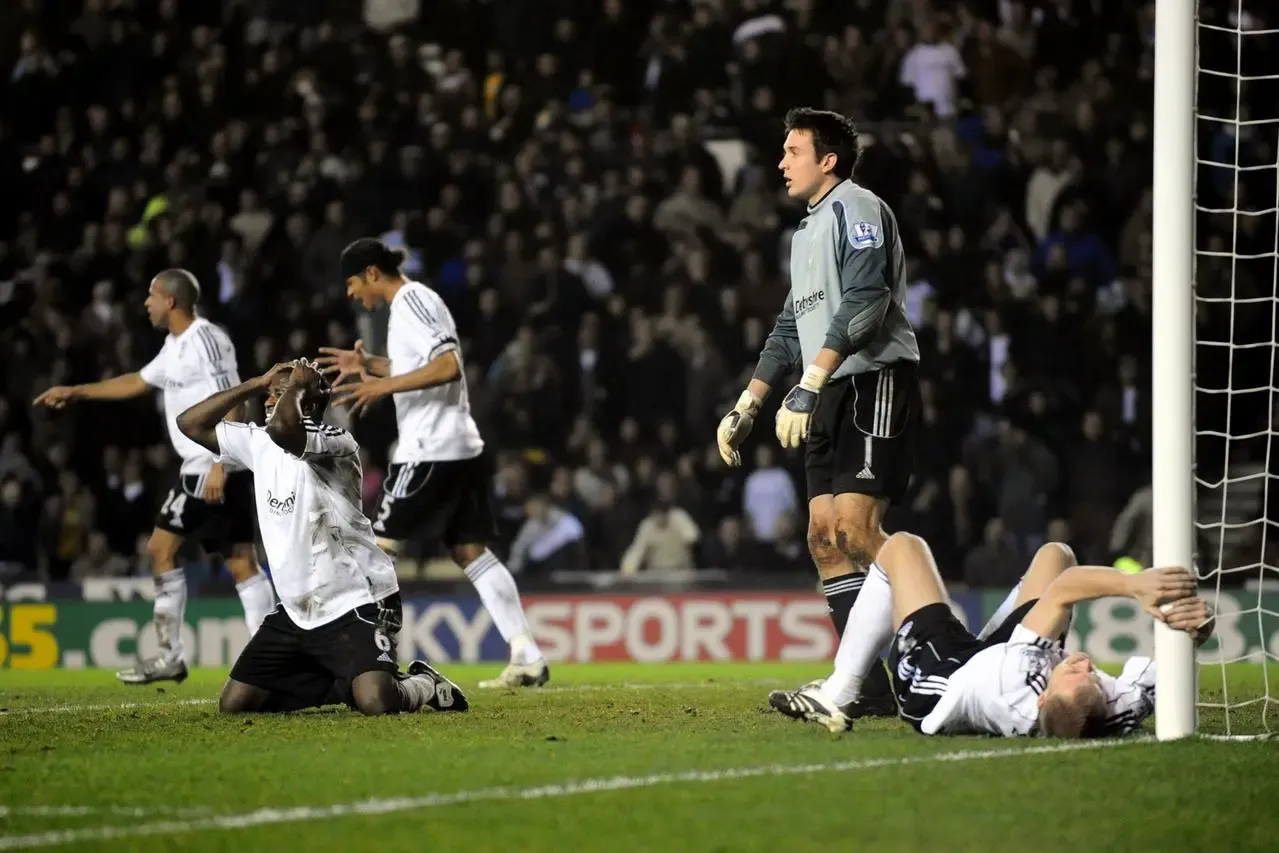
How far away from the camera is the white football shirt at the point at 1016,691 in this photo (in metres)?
6.35

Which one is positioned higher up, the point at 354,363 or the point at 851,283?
the point at 851,283

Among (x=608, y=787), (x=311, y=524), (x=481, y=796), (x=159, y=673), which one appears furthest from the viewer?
(x=159, y=673)

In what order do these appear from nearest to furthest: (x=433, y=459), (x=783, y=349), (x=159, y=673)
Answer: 1. (x=783, y=349)
2. (x=433, y=459)
3. (x=159, y=673)

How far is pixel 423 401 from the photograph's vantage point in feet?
33.9

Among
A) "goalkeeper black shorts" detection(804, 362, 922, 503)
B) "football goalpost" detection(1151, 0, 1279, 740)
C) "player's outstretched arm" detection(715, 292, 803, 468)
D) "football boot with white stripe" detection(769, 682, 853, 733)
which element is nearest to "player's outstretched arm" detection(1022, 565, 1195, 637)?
"football goalpost" detection(1151, 0, 1279, 740)

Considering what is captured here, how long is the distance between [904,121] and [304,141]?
237 inches

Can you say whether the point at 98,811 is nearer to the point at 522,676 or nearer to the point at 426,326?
the point at 522,676

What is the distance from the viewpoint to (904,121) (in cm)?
1767

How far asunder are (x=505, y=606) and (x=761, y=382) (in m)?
2.83

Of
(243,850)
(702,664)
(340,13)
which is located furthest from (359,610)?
(340,13)

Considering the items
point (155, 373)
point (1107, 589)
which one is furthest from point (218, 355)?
point (1107, 589)

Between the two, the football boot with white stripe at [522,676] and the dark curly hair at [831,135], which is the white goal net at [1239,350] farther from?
the dark curly hair at [831,135]

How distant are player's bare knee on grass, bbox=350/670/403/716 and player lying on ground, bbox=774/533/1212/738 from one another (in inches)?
71.4

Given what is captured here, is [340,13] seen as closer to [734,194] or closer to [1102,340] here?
[734,194]
